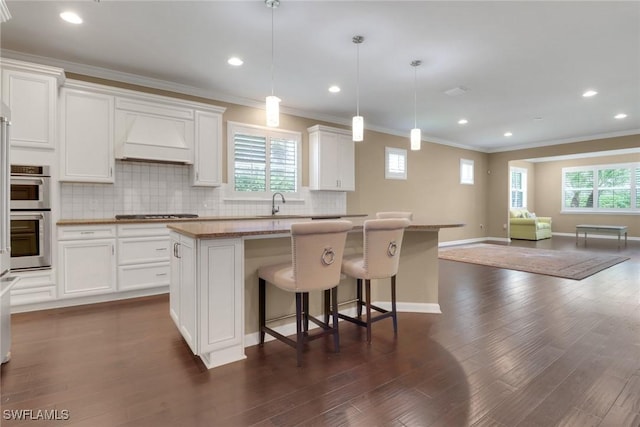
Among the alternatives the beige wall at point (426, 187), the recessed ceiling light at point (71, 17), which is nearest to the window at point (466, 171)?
the beige wall at point (426, 187)

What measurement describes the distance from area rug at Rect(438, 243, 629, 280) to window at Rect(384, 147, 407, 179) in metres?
2.00

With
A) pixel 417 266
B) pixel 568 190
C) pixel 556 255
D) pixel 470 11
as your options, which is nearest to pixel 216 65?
pixel 470 11

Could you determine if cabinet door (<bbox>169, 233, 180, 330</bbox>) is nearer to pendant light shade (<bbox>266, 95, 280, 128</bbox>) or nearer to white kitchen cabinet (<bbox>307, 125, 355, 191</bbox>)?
pendant light shade (<bbox>266, 95, 280, 128</bbox>)

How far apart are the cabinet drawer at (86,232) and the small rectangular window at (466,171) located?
8.30m

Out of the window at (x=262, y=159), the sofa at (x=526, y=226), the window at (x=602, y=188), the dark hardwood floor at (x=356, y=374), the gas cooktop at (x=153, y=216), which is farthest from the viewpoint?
the window at (x=602, y=188)

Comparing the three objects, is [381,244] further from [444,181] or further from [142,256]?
[444,181]

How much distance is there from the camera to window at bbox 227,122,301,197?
507 centimetres

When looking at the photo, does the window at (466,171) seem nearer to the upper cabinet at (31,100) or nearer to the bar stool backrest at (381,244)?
the bar stool backrest at (381,244)

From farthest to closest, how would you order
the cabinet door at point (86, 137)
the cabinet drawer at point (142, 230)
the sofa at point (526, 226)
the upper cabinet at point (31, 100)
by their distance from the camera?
the sofa at point (526, 226)
the cabinet drawer at point (142, 230)
the cabinet door at point (86, 137)
the upper cabinet at point (31, 100)

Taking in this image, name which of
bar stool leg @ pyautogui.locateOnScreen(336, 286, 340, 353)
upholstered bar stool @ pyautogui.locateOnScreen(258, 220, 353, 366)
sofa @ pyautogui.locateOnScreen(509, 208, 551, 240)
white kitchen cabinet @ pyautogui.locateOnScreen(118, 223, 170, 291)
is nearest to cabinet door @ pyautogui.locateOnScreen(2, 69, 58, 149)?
white kitchen cabinet @ pyautogui.locateOnScreen(118, 223, 170, 291)

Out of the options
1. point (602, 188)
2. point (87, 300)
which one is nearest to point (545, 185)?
point (602, 188)

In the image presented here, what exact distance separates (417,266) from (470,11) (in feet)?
7.82

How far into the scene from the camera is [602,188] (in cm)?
1001

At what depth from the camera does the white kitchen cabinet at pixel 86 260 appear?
3471mm
